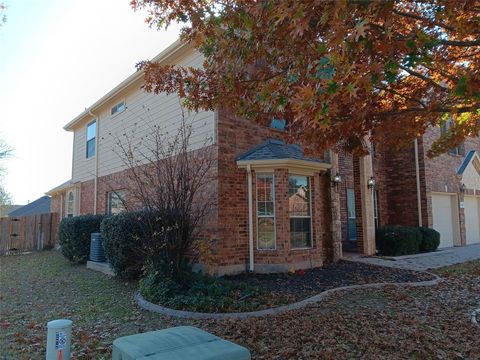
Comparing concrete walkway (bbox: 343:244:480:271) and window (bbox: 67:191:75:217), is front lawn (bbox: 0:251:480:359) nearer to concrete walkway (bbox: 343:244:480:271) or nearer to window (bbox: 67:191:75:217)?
concrete walkway (bbox: 343:244:480:271)

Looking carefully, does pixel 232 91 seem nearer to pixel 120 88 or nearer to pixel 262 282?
pixel 262 282

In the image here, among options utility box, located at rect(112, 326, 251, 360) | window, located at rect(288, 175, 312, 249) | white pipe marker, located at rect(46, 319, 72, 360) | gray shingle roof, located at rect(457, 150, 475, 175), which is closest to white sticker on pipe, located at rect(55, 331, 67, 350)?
white pipe marker, located at rect(46, 319, 72, 360)

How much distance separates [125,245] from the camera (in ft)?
30.5

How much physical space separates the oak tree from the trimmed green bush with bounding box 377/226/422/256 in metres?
5.96

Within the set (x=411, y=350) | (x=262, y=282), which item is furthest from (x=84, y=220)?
(x=411, y=350)

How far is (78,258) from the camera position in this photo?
12883 millimetres

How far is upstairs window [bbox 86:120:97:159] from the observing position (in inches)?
687

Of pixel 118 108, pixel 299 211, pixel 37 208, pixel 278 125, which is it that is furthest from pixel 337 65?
pixel 37 208

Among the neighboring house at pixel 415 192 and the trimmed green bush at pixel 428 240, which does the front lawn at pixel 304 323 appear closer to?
the trimmed green bush at pixel 428 240

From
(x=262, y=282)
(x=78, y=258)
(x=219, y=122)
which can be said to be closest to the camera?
(x=262, y=282)

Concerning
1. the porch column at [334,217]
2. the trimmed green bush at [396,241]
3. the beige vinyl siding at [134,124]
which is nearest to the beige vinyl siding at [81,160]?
the beige vinyl siding at [134,124]

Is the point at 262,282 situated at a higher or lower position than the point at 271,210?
lower

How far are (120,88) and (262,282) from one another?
Answer: 915cm

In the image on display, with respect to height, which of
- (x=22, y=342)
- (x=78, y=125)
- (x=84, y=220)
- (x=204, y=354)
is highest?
(x=78, y=125)
